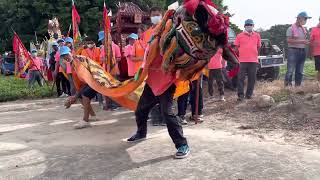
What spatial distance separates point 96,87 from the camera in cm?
710

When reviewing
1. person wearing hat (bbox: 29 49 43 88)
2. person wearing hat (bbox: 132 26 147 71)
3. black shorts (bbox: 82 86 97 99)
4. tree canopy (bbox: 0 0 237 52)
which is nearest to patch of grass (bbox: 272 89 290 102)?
person wearing hat (bbox: 132 26 147 71)

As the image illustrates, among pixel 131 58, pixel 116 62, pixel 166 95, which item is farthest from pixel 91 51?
pixel 166 95

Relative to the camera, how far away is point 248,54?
9250 millimetres

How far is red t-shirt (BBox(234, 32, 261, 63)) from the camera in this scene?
9250 millimetres

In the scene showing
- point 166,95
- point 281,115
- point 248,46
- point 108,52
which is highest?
point 248,46

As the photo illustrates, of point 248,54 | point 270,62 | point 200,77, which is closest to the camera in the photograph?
point 200,77

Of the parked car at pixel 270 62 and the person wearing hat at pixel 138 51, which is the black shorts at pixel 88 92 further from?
the parked car at pixel 270 62

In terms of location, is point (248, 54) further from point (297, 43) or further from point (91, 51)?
point (91, 51)

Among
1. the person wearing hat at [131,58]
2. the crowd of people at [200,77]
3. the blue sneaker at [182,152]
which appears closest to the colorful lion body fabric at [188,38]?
the crowd of people at [200,77]

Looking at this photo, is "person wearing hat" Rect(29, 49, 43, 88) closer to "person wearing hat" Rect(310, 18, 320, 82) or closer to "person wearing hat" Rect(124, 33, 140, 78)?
"person wearing hat" Rect(124, 33, 140, 78)

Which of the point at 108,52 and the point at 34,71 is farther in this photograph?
the point at 34,71

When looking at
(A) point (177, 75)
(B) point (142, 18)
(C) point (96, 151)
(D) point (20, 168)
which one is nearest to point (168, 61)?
(A) point (177, 75)

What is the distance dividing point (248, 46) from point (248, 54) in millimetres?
170

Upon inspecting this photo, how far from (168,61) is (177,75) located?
0.26 m
